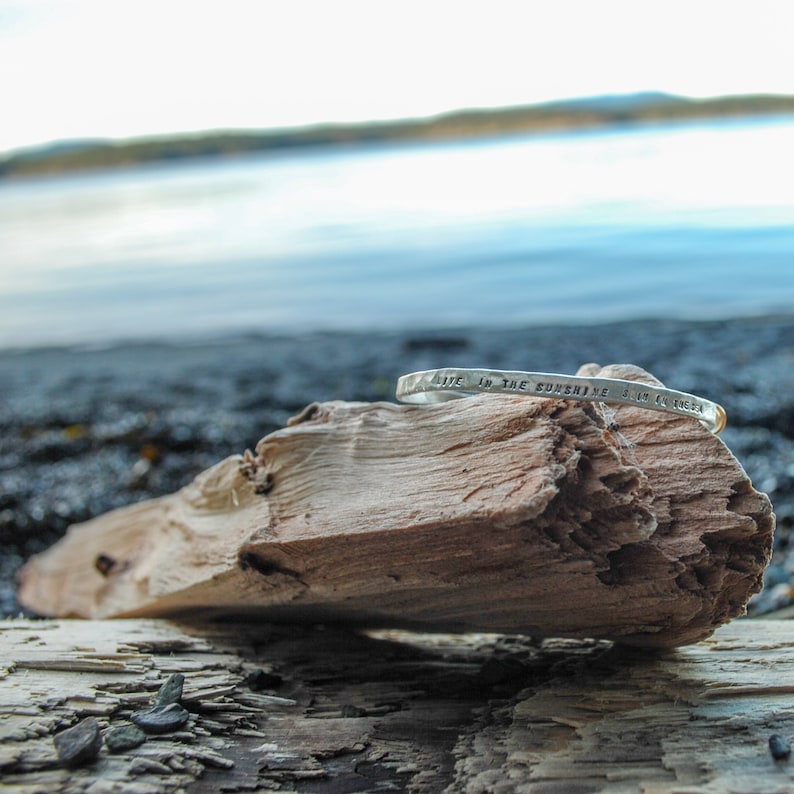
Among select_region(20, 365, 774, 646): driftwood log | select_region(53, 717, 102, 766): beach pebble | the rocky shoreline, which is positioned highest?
select_region(20, 365, 774, 646): driftwood log

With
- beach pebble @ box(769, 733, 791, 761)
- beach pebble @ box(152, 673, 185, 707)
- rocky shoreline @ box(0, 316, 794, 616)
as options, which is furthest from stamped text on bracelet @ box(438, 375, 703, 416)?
rocky shoreline @ box(0, 316, 794, 616)

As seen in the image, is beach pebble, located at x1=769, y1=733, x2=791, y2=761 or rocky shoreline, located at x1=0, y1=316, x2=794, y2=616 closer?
beach pebble, located at x1=769, y1=733, x2=791, y2=761

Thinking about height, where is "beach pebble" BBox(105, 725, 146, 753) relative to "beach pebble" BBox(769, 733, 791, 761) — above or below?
above

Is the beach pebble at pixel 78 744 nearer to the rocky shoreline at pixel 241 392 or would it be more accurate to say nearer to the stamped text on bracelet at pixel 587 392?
the stamped text on bracelet at pixel 587 392

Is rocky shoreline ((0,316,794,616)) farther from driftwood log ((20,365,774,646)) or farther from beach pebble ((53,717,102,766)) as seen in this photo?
beach pebble ((53,717,102,766))

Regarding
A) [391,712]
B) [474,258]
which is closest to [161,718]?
[391,712]

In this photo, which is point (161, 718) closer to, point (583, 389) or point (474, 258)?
point (583, 389)
